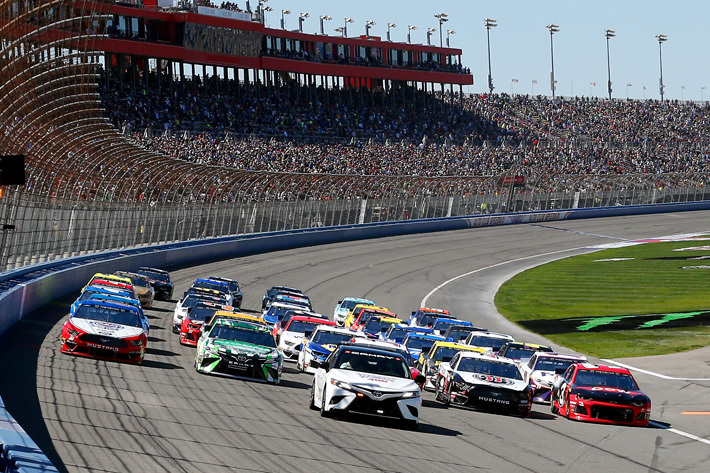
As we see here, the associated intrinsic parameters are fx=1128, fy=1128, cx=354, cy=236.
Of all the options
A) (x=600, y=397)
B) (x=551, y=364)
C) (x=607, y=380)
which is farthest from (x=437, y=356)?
(x=600, y=397)

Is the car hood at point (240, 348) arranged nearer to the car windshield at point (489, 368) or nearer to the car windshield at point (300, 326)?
the car windshield at point (489, 368)

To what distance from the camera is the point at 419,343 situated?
27.2 meters

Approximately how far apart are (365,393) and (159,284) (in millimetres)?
25547

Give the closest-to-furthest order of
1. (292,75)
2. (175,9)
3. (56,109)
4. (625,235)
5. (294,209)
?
(56,109) < (294,209) < (625,235) < (175,9) < (292,75)

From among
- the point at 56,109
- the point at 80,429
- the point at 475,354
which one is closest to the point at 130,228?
the point at 56,109

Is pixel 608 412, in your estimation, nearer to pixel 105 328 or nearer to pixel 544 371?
pixel 544 371

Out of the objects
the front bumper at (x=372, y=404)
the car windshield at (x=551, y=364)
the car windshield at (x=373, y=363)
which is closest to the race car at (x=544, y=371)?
the car windshield at (x=551, y=364)

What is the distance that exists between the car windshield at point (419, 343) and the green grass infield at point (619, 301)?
8551mm

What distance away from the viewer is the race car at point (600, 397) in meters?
20.7

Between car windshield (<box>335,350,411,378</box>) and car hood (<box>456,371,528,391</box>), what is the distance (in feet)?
9.72

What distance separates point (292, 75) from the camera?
10088 cm

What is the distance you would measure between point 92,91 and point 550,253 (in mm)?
43200

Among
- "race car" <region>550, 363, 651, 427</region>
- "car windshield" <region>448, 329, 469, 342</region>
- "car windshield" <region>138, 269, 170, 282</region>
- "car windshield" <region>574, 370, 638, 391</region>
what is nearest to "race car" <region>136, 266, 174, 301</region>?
"car windshield" <region>138, 269, 170, 282</region>

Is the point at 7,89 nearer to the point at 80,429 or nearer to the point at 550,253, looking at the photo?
the point at 80,429
